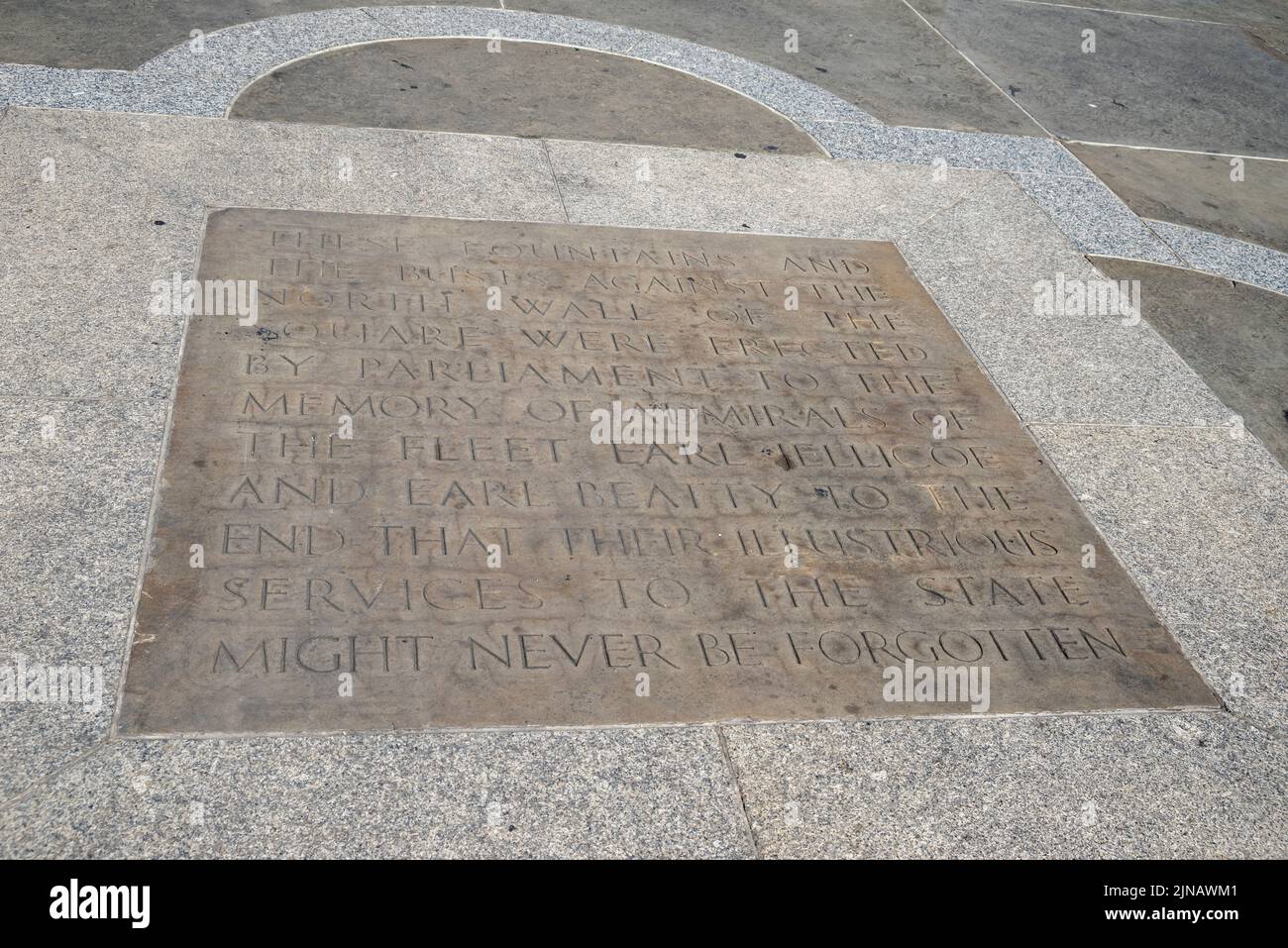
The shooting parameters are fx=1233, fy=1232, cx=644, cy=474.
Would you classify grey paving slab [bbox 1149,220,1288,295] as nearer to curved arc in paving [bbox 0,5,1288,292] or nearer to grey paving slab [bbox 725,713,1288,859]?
curved arc in paving [bbox 0,5,1288,292]

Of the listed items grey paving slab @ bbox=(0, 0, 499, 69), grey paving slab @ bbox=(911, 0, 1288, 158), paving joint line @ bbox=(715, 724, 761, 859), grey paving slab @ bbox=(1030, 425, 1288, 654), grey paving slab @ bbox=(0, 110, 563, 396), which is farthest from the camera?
grey paving slab @ bbox=(911, 0, 1288, 158)

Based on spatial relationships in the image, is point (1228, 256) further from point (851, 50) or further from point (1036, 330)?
point (851, 50)

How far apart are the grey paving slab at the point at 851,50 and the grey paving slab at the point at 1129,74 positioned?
1.29ft

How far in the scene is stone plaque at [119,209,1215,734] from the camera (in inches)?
161

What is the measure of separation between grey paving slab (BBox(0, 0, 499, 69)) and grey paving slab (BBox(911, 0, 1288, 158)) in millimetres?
5456

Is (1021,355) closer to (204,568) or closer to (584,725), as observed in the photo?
(584,725)

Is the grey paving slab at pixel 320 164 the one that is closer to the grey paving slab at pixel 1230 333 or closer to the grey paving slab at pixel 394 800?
the grey paving slab at pixel 1230 333

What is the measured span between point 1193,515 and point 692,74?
207 inches

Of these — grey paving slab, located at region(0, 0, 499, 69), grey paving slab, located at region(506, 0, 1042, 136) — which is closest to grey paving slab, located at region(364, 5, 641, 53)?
grey paving slab, located at region(506, 0, 1042, 136)

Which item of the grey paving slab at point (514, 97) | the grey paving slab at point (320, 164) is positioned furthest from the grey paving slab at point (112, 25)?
the grey paving slab at point (320, 164)

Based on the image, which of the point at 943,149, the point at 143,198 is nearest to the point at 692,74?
the point at 943,149

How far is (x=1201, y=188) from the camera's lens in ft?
28.7

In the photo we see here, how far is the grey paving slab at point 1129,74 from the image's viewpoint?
9633mm
